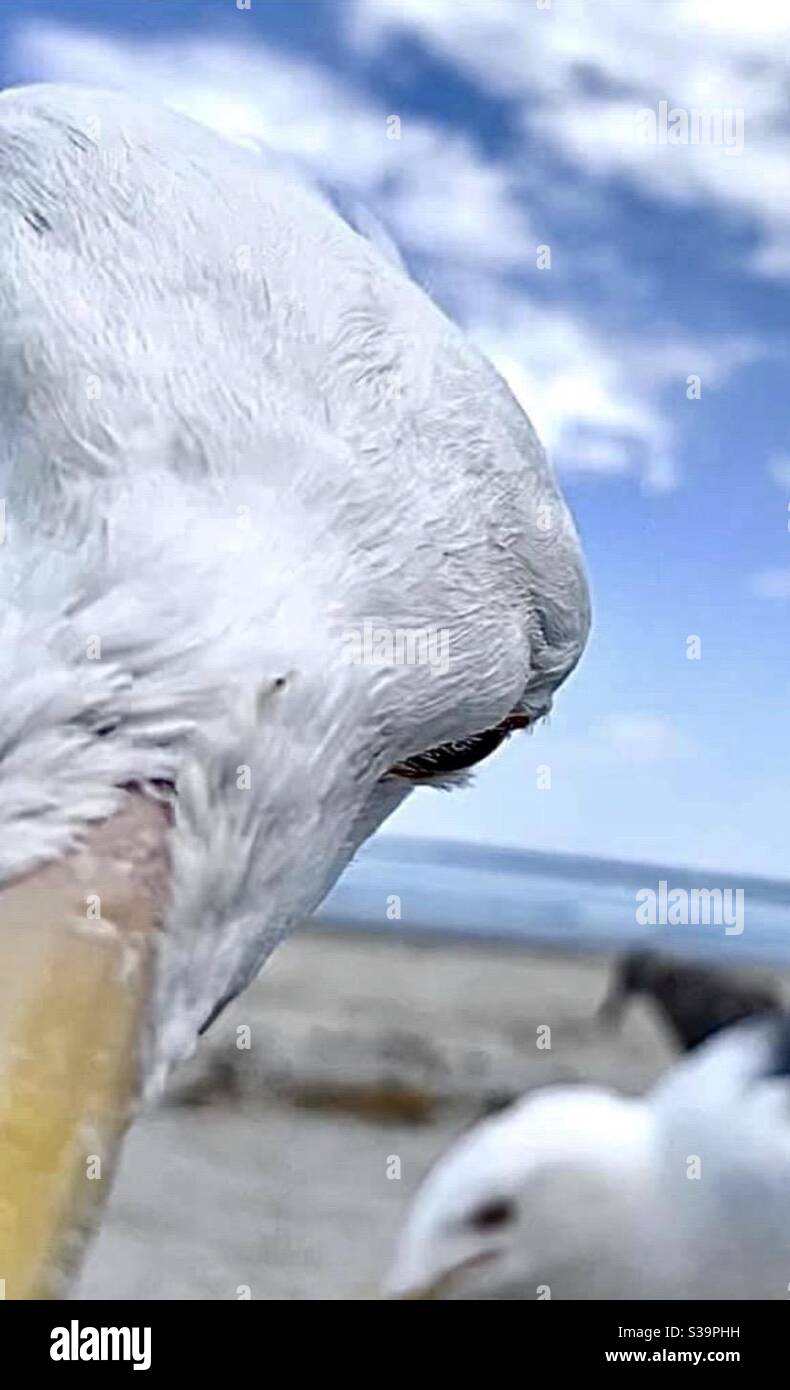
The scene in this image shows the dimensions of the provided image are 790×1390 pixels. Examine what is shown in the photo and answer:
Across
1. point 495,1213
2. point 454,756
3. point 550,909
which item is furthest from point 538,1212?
point 550,909

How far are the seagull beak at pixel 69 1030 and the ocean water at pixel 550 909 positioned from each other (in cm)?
608

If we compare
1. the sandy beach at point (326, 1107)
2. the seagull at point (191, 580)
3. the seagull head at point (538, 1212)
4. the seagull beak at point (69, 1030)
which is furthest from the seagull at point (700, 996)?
the seagull beak at point (69, 1030)

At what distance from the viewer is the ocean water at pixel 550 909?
7.43 meters

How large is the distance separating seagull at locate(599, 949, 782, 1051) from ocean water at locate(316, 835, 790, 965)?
0.60m

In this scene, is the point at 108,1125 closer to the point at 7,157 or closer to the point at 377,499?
the point at 377,499

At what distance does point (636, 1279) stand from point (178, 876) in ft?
9.33

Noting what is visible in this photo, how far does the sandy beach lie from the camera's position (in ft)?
12.0

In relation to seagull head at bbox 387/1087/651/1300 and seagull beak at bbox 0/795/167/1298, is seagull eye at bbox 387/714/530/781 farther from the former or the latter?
seagull head at bbox 387/1087/651/1300

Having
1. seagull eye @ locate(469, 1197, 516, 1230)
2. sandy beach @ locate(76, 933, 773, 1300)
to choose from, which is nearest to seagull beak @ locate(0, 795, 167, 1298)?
sandy beach @ locate(76, 933, 773, 1300)

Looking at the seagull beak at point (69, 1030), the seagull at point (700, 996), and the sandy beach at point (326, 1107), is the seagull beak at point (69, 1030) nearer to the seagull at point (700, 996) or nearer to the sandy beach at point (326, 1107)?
the sandy beach at point (326, 1107)

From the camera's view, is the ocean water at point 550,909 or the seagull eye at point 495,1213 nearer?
the seagull eye at point 495,1213

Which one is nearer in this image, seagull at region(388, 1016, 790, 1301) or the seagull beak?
the seagull beak
